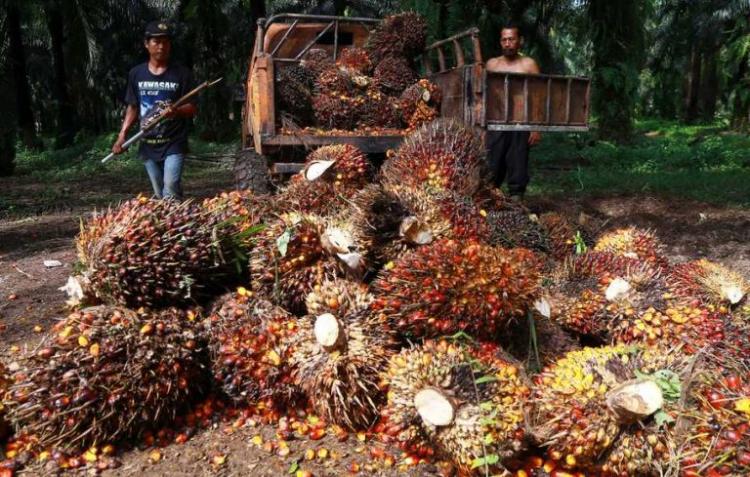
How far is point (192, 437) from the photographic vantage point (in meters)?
2.75

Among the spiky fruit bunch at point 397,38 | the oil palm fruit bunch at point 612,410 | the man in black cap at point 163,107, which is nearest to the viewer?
the oil palm fruit bunch at point 612,410

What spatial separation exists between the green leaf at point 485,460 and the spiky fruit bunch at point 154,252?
1.59m

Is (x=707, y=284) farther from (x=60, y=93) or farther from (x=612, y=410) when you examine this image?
(x=60, y=93)

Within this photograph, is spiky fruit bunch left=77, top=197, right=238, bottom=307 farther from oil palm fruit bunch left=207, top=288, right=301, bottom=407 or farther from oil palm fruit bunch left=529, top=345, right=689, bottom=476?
oil palm fruit bunch left=529, top=345, right=689, bottom=476

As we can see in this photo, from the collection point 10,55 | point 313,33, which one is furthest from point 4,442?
point 10,55

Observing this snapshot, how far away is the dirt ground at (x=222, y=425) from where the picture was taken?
2520 mm

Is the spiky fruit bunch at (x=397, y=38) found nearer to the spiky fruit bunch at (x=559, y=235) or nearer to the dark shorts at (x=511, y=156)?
the dark shorts at (x=511, y=156)

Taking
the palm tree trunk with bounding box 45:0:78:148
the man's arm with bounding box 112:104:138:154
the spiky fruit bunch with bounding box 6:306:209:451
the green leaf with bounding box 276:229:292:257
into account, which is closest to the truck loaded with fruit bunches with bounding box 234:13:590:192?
the man's arm with bounding box 112:104:138:154

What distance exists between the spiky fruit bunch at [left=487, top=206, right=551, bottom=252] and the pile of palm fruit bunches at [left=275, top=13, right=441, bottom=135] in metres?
2.39

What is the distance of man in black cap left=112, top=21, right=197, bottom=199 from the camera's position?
5492 mm

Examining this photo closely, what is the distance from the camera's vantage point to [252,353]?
278cm

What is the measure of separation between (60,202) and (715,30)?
26772 millimetres

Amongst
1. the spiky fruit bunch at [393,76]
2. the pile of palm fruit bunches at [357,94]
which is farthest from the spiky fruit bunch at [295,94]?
the spiky fruit bunch at [393,76]

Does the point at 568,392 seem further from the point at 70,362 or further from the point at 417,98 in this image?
the point at 417,98
